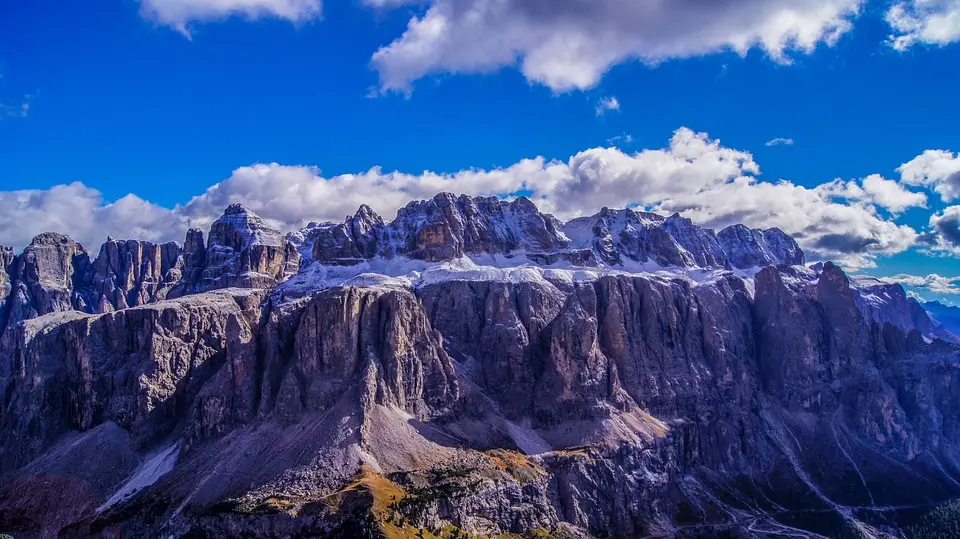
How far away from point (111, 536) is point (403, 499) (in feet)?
255

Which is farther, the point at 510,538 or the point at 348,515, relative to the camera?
the point at 510,538

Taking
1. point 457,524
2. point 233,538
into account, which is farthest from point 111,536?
point 457,524

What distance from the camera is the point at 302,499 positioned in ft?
630

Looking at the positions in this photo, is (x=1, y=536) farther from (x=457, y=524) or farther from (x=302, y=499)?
(x=457, y=524)

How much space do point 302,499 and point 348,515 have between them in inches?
628

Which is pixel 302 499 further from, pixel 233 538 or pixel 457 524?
pixel 457 524

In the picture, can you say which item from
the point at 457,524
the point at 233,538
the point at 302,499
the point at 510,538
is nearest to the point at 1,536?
the point at 233,538

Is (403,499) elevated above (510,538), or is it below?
above

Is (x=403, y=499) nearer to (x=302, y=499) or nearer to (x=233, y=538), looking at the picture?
(x=302, y=499)

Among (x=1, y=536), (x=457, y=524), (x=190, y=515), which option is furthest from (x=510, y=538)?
(x=1, y=536)

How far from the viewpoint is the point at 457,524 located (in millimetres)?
193625

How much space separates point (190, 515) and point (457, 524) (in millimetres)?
69220

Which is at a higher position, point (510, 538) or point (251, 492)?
point (251, 492)

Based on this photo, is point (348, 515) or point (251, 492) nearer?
point (348, 515)
